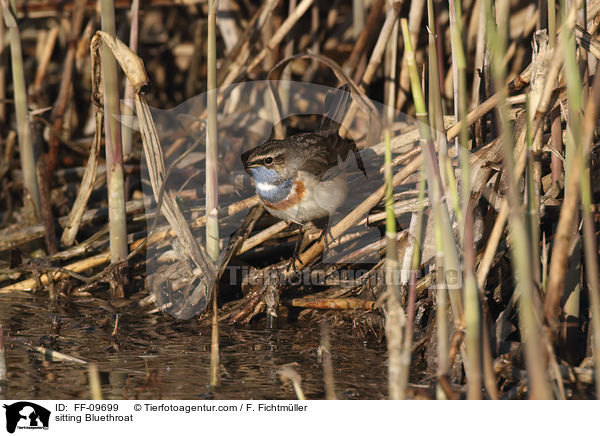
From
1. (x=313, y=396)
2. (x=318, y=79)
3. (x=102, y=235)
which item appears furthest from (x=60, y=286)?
(x=318, y=79)

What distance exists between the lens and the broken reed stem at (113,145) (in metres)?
4.07

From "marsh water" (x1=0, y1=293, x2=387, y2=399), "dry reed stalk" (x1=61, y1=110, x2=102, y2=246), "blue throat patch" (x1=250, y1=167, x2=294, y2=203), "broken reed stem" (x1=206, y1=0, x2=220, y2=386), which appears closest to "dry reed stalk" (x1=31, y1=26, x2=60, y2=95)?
"dry reed stalk" (x1=61, y1=110, x2=102, y2=246)

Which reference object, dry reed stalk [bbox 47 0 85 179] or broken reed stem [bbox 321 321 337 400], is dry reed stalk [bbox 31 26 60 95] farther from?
broken reed stem [bbox 321 321 337 400]

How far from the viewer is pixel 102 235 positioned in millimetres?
5125

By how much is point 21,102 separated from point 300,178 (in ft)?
6.90

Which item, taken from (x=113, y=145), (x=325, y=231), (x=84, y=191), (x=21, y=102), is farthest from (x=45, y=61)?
(x=325, y=231)

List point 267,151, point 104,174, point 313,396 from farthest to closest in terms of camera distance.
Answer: point 104,174 → point 267,151 → point 313,396

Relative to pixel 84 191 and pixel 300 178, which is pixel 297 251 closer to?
pixel 300 178

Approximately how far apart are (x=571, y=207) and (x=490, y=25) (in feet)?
2.62

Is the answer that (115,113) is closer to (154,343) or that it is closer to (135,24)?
(135,24)

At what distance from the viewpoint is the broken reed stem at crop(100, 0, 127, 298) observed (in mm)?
4070
